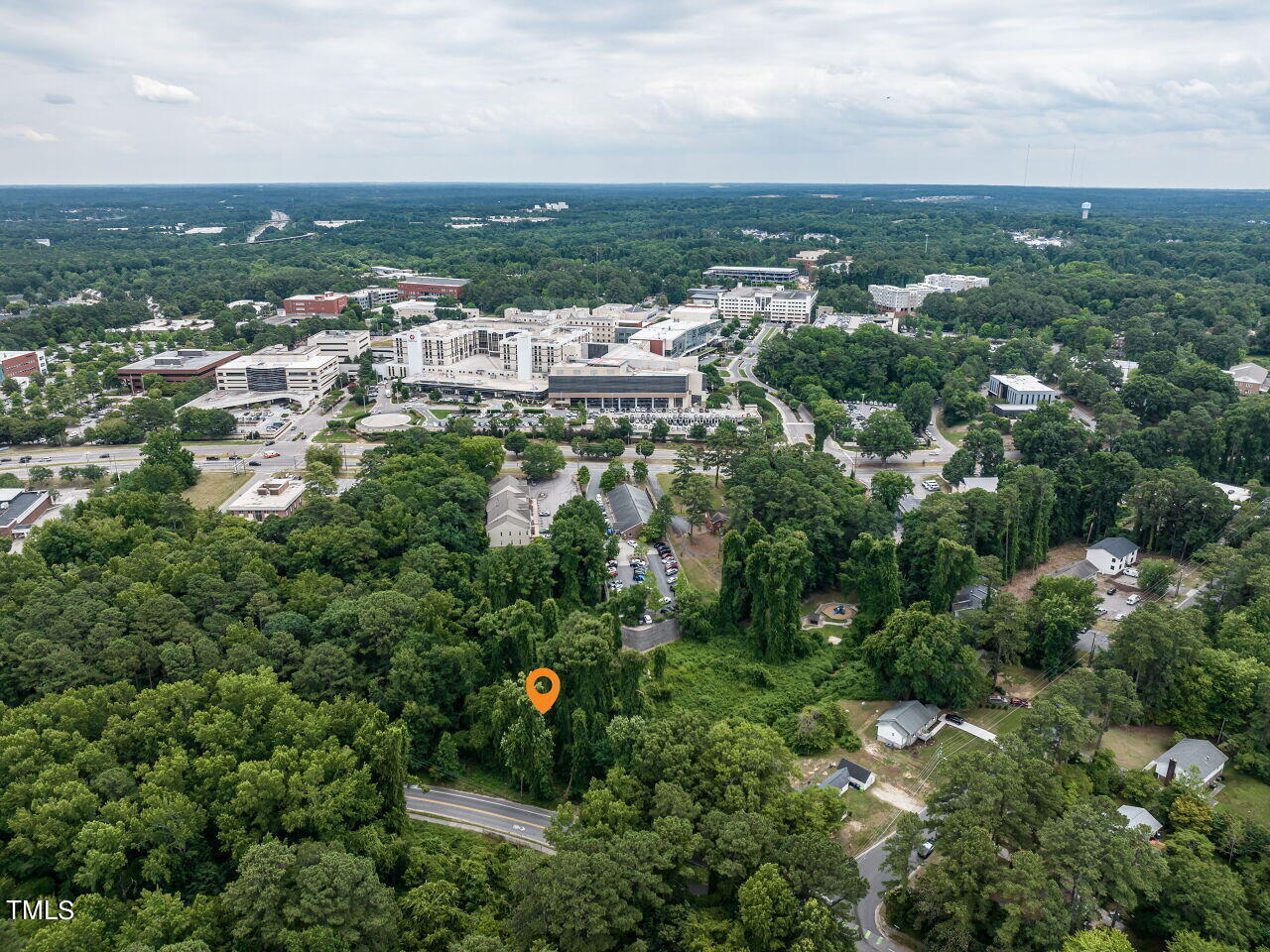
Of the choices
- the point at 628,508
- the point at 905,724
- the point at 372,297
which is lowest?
the point at 905,724

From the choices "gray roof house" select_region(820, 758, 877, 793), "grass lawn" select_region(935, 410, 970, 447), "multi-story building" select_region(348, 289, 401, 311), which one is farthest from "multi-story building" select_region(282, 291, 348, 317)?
"gray roof house" select_region(820, 758, 877, 793)

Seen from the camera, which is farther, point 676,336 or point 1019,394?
point 676,336

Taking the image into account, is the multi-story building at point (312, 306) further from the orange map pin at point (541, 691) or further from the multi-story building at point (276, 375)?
the orange map pin at point (541, 691)

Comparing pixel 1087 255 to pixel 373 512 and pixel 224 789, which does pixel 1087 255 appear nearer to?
pixel 373 512

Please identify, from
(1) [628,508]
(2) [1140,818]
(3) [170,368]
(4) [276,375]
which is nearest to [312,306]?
(3) [170,368]

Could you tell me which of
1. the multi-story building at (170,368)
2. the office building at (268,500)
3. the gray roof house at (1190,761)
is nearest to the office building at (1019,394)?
the gray roof house at (1190,761)

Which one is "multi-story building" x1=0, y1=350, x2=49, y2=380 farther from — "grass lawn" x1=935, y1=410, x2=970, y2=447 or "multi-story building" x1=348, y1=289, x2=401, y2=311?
"grass lawn" x1=935, y1=410, x2=970, y2=447

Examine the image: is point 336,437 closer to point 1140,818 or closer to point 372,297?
point 1140,818
